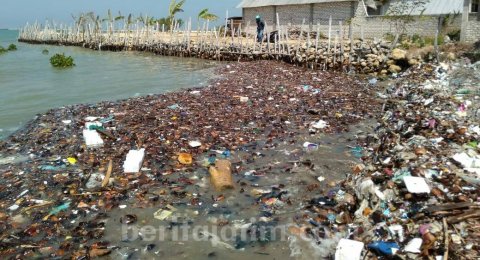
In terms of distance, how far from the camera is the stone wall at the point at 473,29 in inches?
521

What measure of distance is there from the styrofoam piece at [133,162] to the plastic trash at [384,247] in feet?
10.4

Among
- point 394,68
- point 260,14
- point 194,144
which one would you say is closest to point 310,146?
point 194,144

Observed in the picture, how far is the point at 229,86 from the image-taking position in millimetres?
11148

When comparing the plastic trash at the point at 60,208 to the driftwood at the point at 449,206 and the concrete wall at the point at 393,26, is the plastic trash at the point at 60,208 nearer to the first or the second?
the driftwood at the point at 449,206

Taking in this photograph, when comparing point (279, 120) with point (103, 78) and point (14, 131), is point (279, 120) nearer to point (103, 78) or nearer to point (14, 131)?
point (14, 131)

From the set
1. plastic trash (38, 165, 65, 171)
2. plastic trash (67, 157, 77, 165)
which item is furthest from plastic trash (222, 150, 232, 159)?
plastic trash (38, 165, 65, 171)

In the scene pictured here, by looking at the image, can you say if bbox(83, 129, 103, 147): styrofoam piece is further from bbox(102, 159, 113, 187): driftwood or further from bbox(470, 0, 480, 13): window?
bbox(470, 0, 480, 13): window

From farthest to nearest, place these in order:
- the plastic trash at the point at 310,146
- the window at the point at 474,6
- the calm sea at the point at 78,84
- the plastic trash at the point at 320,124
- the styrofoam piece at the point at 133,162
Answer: the window at the point at 474,6 < the calm sea at the point at 78,84 < the plastic trash at the point at 320,124 < the plastic trash at the point at 310,146 < the styrofoam piece at the point at 133,162

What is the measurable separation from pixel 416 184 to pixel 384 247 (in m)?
0.89

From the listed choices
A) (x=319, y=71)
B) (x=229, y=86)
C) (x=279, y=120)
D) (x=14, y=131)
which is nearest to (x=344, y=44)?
(x=319, y=71)

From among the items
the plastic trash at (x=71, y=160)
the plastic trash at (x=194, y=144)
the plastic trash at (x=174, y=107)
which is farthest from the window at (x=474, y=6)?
the plastic trash at (x=71, y=160)

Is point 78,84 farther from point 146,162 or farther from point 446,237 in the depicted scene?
point 446,237

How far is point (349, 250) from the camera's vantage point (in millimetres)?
3160

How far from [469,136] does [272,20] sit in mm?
21448
